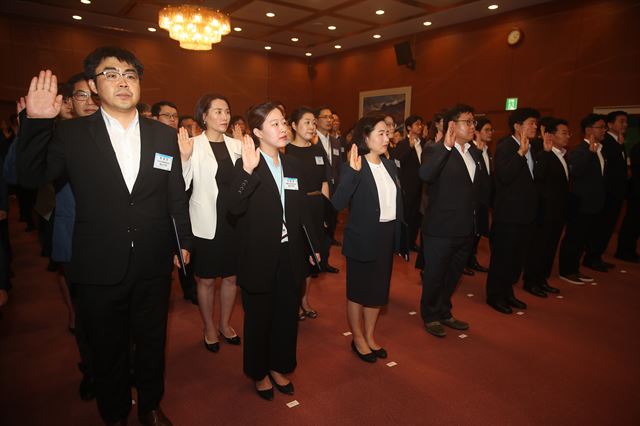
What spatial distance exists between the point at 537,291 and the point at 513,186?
4.62ft

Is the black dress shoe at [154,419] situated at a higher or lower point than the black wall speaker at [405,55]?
lower

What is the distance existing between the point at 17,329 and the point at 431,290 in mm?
3523

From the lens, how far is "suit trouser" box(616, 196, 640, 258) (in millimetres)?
5371

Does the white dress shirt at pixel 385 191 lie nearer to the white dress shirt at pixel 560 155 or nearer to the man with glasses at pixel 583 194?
the white dress shirt at pixel 560 155

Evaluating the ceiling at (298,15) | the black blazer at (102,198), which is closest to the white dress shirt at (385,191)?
the black blazer at (102,198)

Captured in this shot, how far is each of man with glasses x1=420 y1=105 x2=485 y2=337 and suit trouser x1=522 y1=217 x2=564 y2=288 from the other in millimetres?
1331

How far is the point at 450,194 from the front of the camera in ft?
10.1

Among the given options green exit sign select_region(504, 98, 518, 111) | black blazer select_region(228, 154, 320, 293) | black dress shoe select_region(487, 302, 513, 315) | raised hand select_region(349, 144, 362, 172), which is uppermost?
green exit sign select_region(504, 98, 518, 111)

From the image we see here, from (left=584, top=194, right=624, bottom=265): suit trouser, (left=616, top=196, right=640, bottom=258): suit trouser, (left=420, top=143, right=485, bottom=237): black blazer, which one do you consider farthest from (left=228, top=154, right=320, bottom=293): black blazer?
(left=616, top=196, right=640, bottom=258): suit trouser

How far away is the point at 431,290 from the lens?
130 inches

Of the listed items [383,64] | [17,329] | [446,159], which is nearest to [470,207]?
[446,159]

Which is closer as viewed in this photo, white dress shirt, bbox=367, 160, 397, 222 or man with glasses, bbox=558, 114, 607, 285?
white dress shirt, bbox=367, 160, 397, 222

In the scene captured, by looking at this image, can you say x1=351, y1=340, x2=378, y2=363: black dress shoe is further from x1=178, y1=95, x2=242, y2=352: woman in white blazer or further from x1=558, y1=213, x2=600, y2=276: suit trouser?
x1=558, y1=213, x2=600, y2=276: suit trouser

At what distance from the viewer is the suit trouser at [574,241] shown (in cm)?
468
